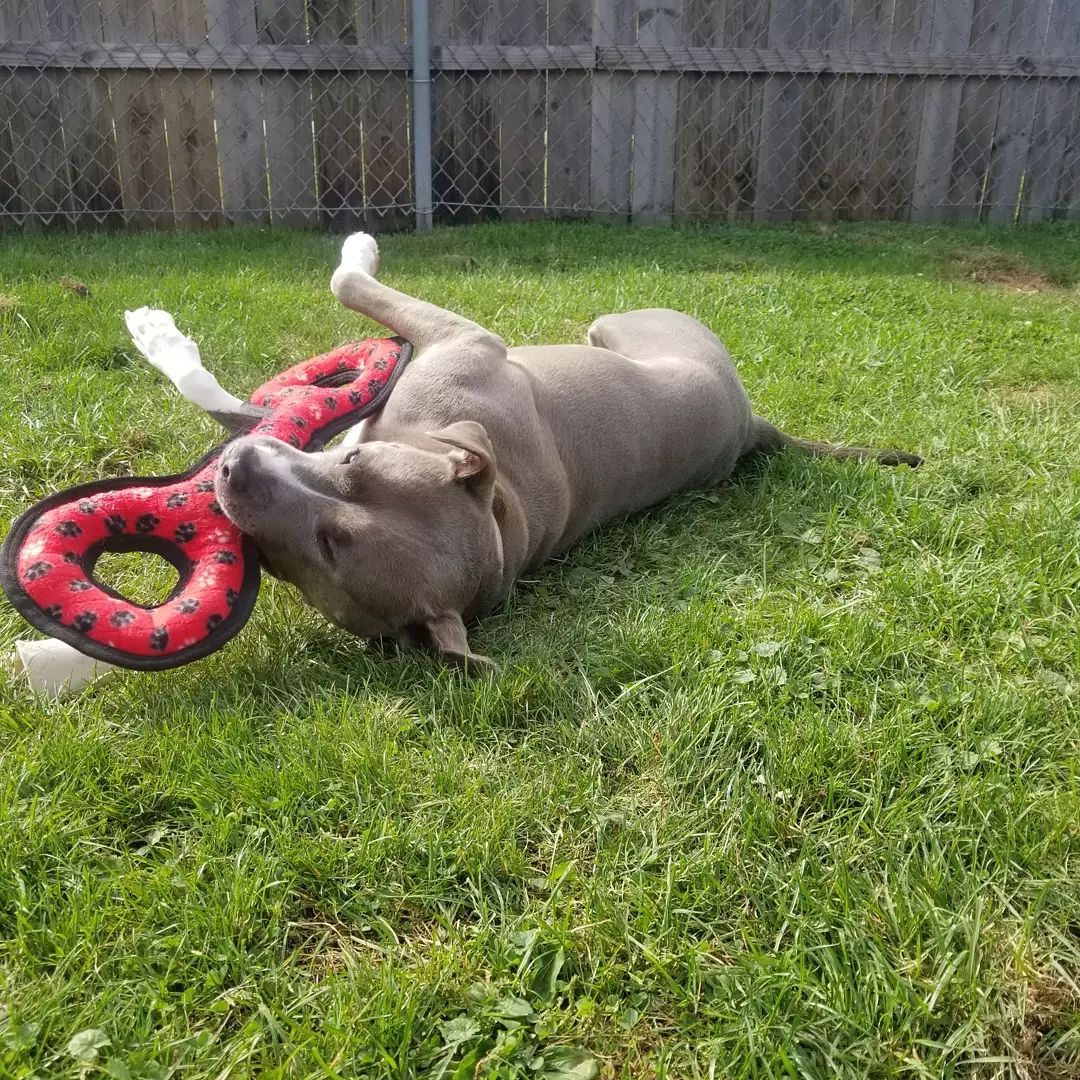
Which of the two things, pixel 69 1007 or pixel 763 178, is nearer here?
pixel 69 1007

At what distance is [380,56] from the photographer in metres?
8.15

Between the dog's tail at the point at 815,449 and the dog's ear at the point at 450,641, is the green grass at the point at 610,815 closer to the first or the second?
the dog's ear at the point at 450,641

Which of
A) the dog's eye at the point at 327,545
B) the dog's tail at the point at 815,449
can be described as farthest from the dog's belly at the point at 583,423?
the dog's eye at the point at 327,545

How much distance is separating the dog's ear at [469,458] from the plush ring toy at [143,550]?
503mm

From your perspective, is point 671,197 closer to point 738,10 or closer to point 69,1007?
point 738,10

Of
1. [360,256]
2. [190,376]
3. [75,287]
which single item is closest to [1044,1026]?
[190,376]

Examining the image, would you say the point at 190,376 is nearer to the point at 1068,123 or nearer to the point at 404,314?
the point at 404,314

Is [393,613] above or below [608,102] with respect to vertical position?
below

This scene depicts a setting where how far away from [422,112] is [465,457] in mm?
5972

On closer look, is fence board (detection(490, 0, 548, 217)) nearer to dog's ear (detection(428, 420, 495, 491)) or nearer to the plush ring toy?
the plush ring toy

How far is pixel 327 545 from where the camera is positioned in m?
2.91

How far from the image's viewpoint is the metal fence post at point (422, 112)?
312 inches

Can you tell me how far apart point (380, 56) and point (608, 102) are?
1920 millimetres

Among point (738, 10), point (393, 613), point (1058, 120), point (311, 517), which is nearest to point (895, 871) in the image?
point (393, 613)
